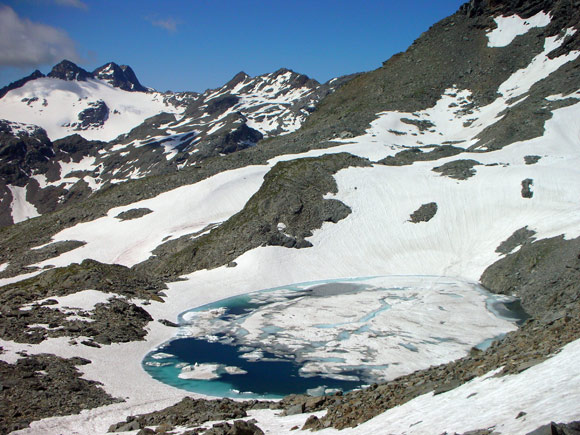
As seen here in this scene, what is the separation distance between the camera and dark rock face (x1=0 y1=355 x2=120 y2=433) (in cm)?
2550

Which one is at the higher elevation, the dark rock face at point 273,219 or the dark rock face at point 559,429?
the dark rock face at point 273,219

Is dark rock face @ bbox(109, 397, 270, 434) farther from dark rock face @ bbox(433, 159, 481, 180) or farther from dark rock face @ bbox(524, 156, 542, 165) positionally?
dark rock face @ bbox(524, 156, 542, 165)

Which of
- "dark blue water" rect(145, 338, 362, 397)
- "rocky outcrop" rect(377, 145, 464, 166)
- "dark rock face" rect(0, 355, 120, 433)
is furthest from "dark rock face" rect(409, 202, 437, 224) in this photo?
"dark rock face" rect(0, 355, 120, 433)

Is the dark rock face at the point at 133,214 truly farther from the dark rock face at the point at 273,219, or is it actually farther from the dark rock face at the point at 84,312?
the dark rock face at the point at 84,312

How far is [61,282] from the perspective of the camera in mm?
52156

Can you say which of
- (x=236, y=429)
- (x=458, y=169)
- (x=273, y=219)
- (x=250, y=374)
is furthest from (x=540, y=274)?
(x=236, y=429)

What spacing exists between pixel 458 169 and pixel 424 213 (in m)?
11.5

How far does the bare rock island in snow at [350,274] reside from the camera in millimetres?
22406

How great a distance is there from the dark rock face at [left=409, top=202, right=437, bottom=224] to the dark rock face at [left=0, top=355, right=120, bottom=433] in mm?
50901

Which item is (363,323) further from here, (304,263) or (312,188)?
(312,188)

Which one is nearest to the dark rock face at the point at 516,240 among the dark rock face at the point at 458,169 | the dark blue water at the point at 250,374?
the dark rock face at the point at 458,169

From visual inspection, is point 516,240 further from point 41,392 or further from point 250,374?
point 41,392

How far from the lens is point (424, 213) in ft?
242

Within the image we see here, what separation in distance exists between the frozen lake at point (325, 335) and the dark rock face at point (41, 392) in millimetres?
5442
